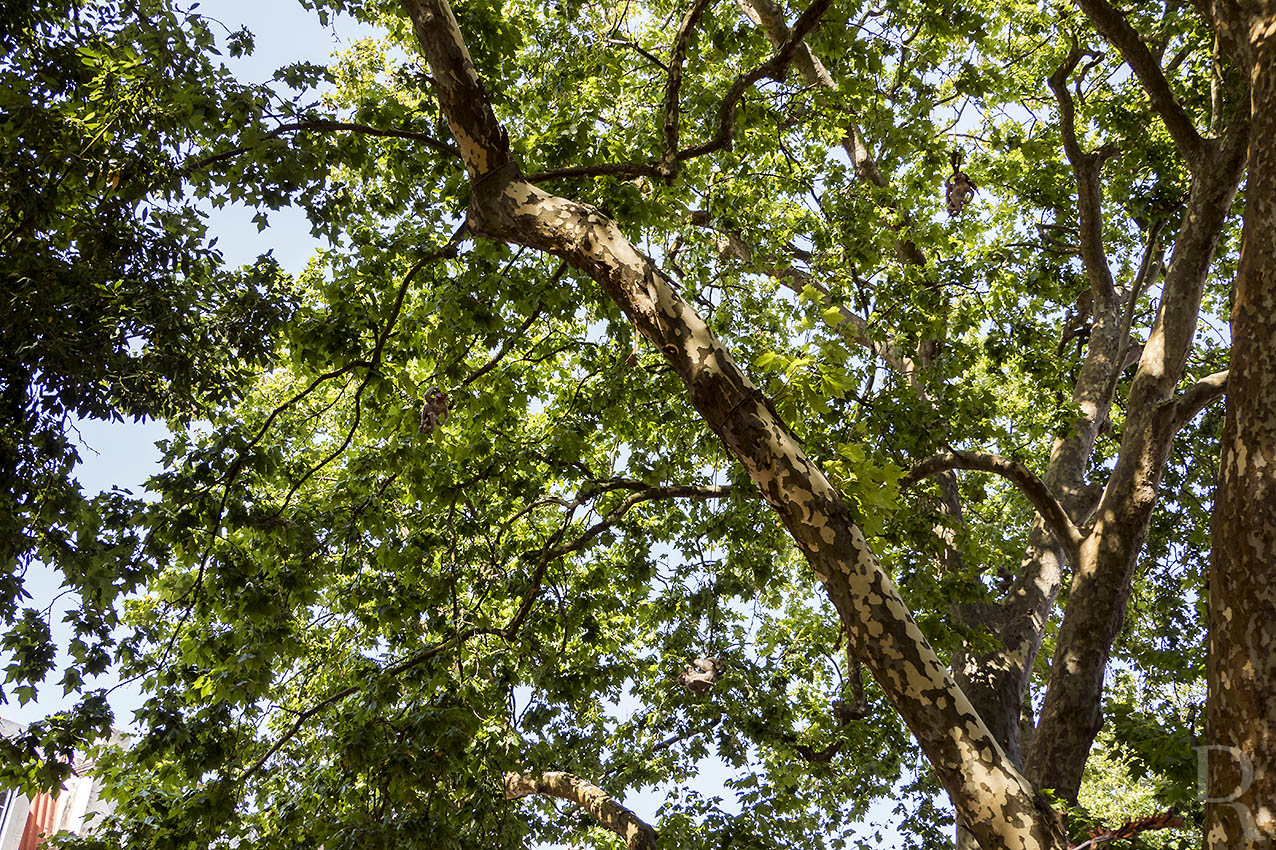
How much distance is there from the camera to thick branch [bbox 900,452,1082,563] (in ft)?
19.6

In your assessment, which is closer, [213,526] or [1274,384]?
[1274,384]

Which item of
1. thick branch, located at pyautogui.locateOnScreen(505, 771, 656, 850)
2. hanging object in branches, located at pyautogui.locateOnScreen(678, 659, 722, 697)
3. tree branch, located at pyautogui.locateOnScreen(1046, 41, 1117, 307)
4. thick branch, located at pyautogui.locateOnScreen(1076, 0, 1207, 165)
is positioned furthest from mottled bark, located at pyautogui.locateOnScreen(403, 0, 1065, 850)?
thick branch, located at pyautogui.locateOnScreen(505, 771, 656, 850)

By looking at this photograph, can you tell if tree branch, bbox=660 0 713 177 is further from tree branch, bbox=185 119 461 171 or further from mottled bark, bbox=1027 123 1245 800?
mottled bark, bbox=1027 123 1245 800

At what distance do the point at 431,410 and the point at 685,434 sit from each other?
8.24ft

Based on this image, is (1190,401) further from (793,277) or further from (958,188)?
(793,277)

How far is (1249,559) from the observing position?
92.4 inches

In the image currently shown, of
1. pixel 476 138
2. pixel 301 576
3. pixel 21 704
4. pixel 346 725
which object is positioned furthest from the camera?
pixel 346 725

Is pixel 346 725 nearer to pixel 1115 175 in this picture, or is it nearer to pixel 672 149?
pixel 672 149

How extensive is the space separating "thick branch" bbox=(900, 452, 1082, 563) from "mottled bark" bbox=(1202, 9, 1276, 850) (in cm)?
353

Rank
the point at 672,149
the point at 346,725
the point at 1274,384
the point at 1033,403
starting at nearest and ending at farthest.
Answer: the point at 1274,384 → the point at 672,149 → the point at 346,725 → the point at 1033,403

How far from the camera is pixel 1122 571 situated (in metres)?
5.27

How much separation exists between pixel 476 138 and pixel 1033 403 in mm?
8367

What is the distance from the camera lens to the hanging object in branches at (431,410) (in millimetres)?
6305

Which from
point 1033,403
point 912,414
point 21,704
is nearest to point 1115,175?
point 1033,403
